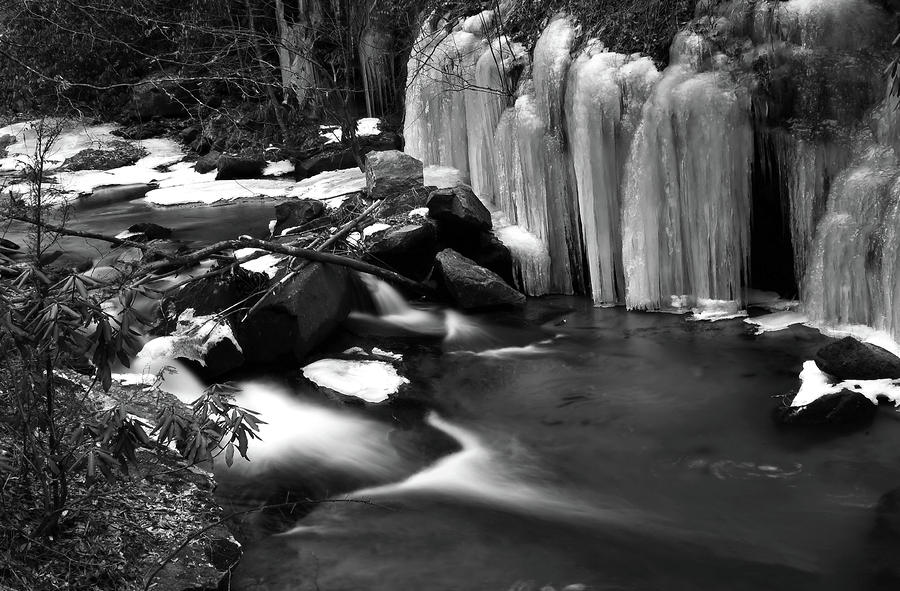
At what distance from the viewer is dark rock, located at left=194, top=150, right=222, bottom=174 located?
1600 centimetres

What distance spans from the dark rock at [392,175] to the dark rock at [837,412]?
16.2 ft

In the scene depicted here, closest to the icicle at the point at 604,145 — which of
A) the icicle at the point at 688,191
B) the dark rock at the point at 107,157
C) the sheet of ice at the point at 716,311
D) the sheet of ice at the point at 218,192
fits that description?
the icicle at the point at 688,191

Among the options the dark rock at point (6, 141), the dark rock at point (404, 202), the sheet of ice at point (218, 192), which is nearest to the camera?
the dark rock at point (404, 202)

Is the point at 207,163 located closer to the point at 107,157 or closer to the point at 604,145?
the point at 107,157

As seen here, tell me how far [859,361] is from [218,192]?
11.2 meters

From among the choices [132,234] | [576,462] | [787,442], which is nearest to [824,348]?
[787,442]

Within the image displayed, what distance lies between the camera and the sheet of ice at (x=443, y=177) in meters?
10.2

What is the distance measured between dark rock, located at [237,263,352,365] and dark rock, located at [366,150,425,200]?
7.71ft

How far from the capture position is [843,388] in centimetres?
531

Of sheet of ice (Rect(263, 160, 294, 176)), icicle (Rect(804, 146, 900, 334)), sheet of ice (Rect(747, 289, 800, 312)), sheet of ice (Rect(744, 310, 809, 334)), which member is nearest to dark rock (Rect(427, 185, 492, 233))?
sheet of ice (Rect(747, 289, 800, 312))

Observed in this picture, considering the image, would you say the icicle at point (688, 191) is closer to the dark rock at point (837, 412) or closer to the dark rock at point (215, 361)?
the dark rock at point (837, 412)

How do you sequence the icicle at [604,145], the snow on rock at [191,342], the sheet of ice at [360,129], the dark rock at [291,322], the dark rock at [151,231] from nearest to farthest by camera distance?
the snow on rock at [191,342] → the dark rock at [291,322] → the icicle at [604,145] → the dark rock at [151,231] → the sheet of ice at [360,129]

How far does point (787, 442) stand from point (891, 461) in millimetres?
559

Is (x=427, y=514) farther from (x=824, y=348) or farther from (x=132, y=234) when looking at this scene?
(x=132, y=234)
